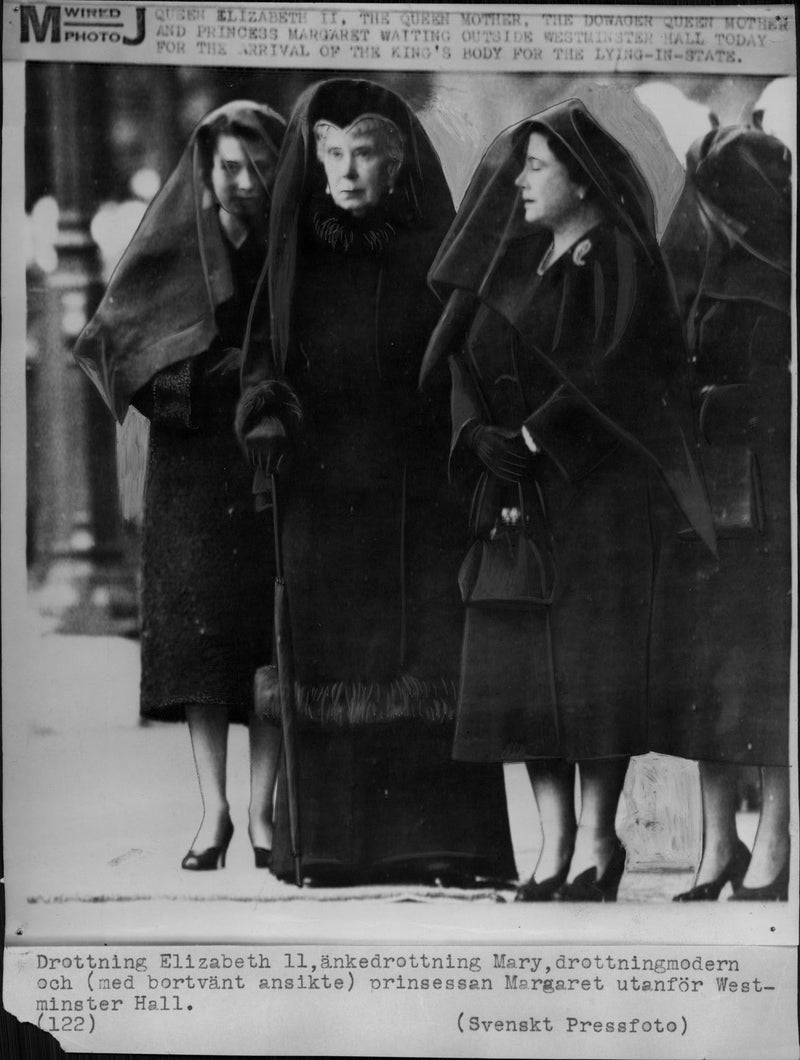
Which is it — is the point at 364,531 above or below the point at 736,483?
below

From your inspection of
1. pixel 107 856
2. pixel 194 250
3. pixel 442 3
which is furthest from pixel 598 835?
pixel 442 3

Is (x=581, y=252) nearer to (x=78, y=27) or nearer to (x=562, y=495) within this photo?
(x=562, y=495)

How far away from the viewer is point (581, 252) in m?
3.21

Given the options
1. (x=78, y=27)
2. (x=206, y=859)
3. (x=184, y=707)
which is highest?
(x=78, y=27)

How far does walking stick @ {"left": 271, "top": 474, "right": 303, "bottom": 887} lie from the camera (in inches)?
124

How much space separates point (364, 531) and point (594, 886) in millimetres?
1147

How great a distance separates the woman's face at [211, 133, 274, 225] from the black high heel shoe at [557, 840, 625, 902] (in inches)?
79.0

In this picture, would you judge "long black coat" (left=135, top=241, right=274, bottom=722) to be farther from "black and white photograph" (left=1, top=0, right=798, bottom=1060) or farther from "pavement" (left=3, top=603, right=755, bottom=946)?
"pavement" (left=3, top=603, right=755, bottom=946)

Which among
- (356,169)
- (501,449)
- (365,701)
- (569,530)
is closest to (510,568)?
(569,530)

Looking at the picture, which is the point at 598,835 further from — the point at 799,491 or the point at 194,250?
the point at 194,250

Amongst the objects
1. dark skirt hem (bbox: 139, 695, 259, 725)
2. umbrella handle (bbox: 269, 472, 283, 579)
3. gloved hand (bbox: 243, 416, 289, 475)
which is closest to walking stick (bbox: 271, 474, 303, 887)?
umbrella handle (bbox: 269, 472, 283, 579)

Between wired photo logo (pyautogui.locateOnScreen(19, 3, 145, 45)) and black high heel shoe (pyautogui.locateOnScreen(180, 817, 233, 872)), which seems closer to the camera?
black high heel shoe (pyautogui.locateOnScreen(180, 817, 233, 872))

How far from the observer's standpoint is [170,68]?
10.8 feet

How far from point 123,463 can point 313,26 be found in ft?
4.37
